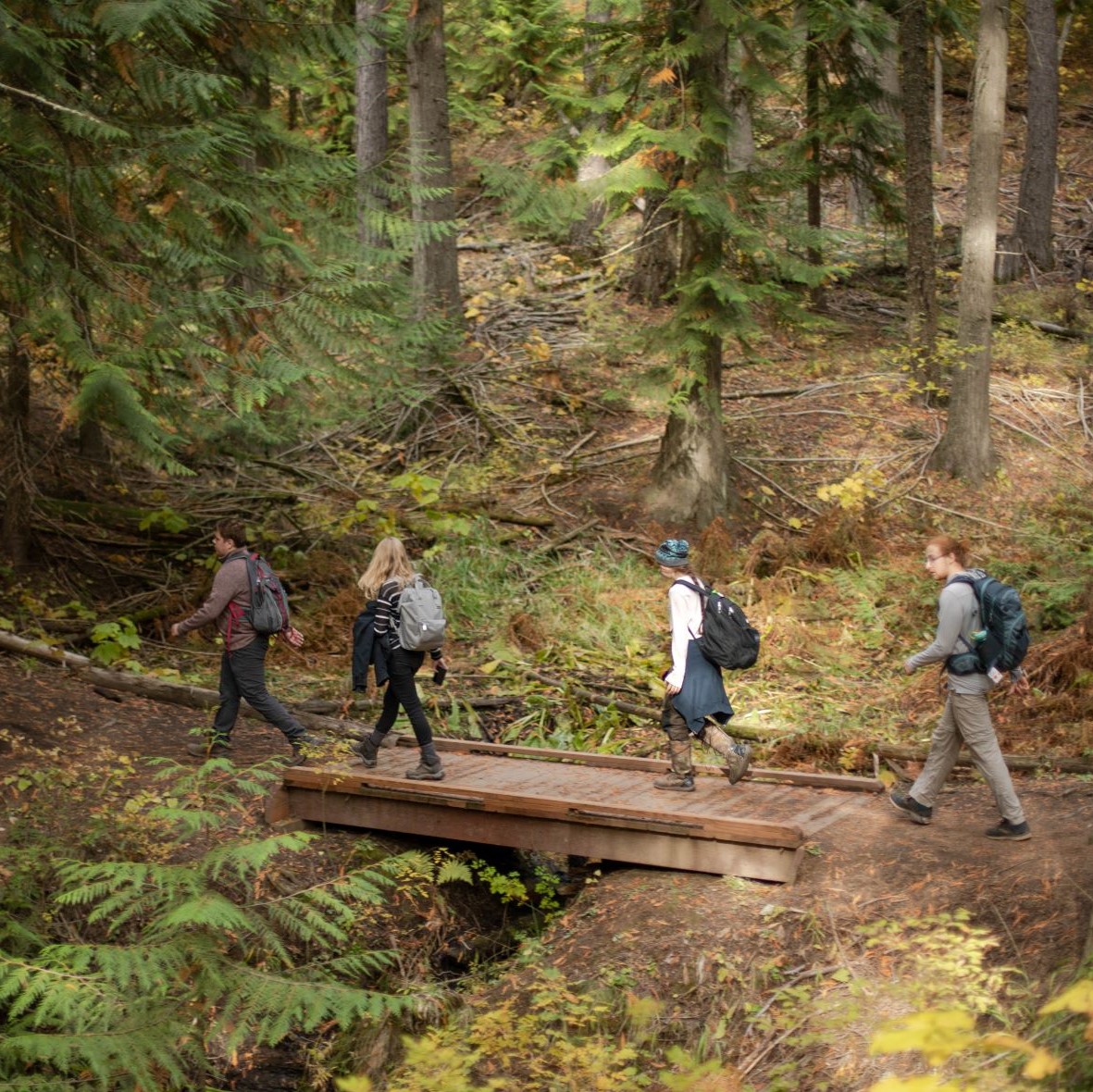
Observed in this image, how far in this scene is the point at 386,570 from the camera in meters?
8.88

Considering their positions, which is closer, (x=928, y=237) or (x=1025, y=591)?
(x=1025, y=591)

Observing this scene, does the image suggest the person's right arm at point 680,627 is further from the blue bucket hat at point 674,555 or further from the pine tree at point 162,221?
the pine tree at point 162,221

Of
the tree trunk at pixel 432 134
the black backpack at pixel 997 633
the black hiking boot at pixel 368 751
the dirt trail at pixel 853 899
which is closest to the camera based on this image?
the dirt trail at pixel 853 899

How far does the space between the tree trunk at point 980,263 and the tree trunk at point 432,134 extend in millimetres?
7288

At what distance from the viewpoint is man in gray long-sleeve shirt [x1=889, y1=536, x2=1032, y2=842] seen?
7.45 meters

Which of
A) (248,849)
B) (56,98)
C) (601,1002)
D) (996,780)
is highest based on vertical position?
(56,98)

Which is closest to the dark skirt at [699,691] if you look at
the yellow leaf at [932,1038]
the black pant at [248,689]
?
the black pant at [248,689]

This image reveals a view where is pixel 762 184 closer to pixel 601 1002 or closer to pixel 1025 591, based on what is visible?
pixel 1025 591

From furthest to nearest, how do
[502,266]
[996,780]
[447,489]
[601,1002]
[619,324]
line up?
[502,266] → [619,324] → [447,489] → [996,780] → [601,1002]

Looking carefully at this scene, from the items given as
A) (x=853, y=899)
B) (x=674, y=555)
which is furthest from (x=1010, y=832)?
(x=674, y=555)

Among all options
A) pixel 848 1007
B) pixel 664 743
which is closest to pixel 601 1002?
pixel 848 1007

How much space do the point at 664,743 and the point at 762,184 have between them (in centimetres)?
732

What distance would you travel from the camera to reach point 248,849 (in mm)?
6066

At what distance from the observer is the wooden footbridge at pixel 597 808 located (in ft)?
25.9
